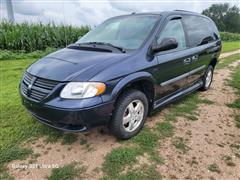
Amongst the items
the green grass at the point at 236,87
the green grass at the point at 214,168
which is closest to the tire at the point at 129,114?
the green grass at the point at 214,168

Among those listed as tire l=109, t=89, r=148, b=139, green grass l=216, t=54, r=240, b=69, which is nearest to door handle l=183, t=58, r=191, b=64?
tire l=109, t=89, r=148, b=139

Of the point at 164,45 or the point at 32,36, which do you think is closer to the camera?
the point at 164,45

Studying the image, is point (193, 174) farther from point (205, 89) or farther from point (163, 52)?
point (205, 89)

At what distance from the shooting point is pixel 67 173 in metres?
2.42

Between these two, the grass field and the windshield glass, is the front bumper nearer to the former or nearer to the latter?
the grass field

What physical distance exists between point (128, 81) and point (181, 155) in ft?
3.79

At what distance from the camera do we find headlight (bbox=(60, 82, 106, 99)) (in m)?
2.43

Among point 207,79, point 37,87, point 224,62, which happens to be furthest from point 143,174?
point 224,62

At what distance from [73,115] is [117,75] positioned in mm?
697

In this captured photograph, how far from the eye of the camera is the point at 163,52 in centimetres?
328

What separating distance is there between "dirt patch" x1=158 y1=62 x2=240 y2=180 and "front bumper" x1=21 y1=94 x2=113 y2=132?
92 centimetres

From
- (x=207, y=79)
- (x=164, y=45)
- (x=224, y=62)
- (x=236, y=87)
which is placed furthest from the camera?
(x=224, y=62)

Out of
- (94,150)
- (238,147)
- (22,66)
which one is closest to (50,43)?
(22,66)

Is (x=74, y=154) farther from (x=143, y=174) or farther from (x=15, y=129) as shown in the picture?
(x=15, y=129)
